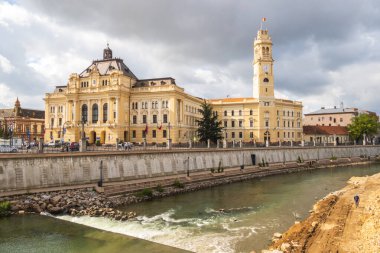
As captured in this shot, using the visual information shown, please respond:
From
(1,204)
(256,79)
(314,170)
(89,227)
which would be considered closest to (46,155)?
(1,204)

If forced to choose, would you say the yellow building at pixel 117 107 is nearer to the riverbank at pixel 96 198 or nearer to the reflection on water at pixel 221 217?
the riverbank at pixel 96 198

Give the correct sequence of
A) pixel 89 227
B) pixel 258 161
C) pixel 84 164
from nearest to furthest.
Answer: pixel 89 227, pixel 84 164, pixel 258 161

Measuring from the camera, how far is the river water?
2288 centimetres

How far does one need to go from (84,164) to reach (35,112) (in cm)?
9153

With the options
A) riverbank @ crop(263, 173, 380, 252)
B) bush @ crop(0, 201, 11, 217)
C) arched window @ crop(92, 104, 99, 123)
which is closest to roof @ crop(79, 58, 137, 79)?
arched window @ crop(92, 104, 99, 123)

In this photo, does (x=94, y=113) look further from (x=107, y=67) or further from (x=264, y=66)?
(x=264, y=66)

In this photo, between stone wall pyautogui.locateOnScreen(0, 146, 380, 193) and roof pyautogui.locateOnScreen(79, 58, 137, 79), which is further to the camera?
roof pyautogui.locateOnScreen(79, 58, 137, 79)

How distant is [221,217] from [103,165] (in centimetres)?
1546

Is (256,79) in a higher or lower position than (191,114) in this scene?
higher

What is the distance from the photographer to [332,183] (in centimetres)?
4988

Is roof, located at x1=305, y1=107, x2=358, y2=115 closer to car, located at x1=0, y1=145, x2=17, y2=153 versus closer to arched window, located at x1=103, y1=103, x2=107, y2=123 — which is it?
arched window, located at x1=103, y1=103, x2=107, y2=123

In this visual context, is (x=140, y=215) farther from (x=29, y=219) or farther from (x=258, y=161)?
(x=258, y=161)

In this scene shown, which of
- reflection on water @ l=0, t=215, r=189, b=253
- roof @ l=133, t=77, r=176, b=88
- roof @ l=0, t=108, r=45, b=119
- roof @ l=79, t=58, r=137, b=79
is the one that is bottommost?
reflection on water @ l=0, t=215, r=189, b=253

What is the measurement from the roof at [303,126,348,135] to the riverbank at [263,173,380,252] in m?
80.5
